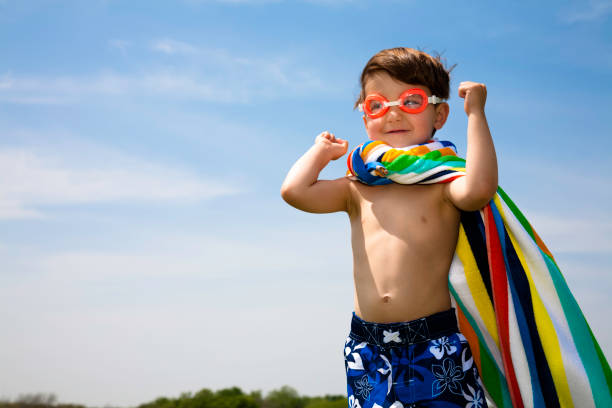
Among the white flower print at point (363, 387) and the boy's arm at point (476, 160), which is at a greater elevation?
the boy's arm at point (476, 160)

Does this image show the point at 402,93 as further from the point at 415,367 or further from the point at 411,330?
the point at 415,367

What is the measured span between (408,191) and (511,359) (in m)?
1.02

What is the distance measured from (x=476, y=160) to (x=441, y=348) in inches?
36.7

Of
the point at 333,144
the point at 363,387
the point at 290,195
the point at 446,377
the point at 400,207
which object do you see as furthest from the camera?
the point at 333,144

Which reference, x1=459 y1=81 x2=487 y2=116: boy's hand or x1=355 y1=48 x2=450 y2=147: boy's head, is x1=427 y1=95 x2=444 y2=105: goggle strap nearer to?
x1=355 y1=48 x2=450 y2=147: boy's head

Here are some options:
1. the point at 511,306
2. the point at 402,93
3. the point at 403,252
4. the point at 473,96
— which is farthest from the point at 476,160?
the point at 511,306

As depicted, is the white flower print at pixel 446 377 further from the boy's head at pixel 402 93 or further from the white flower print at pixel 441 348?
the boy's head at pixel 402 93

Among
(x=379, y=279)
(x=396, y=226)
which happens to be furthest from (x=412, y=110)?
(x=379, y=279)

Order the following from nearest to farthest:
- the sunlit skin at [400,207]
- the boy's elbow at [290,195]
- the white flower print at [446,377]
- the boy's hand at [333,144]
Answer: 1. the white flower print at [446,377]
2. the sunlit skin at [400,207]
3. the boy's elbow at [290,195]
4. the boy's hand at [333,144]

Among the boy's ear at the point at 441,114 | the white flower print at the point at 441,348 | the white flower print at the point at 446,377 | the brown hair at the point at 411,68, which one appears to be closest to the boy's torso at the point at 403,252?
the white flower print at the point at 441,348

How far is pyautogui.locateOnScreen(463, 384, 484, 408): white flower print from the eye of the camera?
8.84 ft

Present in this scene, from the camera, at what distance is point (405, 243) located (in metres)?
2.80

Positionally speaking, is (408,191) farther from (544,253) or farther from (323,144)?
(544,253)

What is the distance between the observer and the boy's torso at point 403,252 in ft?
9.09
